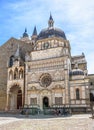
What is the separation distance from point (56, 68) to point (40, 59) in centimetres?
400

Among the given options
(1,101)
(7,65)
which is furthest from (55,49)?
(1,101)

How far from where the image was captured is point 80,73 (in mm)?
30922

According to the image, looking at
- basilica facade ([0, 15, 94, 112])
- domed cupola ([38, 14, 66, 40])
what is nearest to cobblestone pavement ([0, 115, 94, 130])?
basilica facade ([0, 15, 94, 112])

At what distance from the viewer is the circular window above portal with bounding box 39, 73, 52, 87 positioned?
32.5m

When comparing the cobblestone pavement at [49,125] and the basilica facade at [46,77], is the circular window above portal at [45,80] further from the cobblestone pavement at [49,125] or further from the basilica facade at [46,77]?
the cobblestone pavement at [49,125]

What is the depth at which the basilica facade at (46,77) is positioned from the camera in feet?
98.4

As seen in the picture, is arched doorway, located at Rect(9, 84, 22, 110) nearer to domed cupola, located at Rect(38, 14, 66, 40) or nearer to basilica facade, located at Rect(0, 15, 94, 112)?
basilica facade, located at Rect(0, 15, 94, 112)

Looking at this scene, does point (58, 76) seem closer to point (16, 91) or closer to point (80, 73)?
point (80, 73)

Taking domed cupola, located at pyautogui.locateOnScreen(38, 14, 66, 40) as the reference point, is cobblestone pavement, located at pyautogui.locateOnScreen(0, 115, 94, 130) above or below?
below

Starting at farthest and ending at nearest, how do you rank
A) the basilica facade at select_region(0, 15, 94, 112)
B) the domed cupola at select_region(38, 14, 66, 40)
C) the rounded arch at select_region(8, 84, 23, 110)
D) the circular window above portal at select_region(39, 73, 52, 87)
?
1. the domed cupola at select_region(38, 14, 66, 40)
2. the rounded arch at select_region(8, 84, 23, 110)
3. the circular window above portal at select_region(39, 73, 52, 87)
4. the basilica facade at select_region(0, 15, 94, 112)

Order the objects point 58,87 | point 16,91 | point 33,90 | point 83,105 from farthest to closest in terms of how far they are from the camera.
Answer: point 16,91, point 33,90, point 58,87, point 83,105

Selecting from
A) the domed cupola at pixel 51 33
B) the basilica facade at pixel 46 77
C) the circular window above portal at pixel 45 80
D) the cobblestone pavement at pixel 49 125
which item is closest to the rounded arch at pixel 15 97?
the basilica facade at pixel 46 77

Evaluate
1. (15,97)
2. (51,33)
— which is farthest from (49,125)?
(51,33)

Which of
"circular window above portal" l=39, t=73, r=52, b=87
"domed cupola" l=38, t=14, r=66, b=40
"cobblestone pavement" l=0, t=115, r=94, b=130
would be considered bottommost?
"cobblestone pavement" l=0, t=115, r=94, b=130
